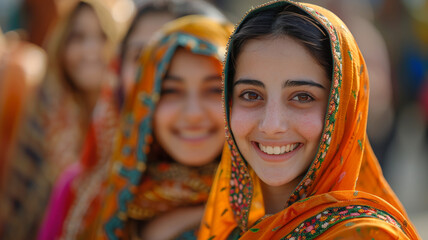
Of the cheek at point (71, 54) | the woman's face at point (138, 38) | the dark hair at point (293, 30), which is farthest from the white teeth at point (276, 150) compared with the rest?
the cheek at point (71, 54)

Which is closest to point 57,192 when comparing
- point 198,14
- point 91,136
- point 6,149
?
point 91,136

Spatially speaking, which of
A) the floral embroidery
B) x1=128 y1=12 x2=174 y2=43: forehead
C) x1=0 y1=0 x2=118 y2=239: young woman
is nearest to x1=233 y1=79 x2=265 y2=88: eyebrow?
the floral embroidery

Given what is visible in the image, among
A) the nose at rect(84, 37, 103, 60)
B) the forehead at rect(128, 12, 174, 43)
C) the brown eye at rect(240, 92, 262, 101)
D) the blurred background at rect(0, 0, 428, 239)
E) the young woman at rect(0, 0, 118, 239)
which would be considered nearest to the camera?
the brown eye at rect(240, 92, 262, 101)

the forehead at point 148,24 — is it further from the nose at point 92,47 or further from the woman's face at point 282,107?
the woman's face at point 282,107

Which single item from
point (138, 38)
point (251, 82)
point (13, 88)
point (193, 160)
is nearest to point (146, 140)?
point (193, 160)

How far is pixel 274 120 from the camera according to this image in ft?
6.10

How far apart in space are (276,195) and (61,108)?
3410 mm

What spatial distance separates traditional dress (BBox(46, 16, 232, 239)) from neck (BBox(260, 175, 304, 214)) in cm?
76

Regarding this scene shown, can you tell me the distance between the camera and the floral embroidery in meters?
1.71

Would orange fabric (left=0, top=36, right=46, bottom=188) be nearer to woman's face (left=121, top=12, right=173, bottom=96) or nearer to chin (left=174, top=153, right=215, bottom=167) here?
woman's face (left=121, top=12, right=173, bottom=96)

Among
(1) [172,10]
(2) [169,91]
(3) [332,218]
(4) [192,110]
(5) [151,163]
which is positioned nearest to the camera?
(3) [332,218]

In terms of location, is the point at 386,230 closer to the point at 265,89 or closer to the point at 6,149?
the point at 265,89

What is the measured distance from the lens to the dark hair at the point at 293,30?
1.87 meters

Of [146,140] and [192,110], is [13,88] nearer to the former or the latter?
[146,140]
